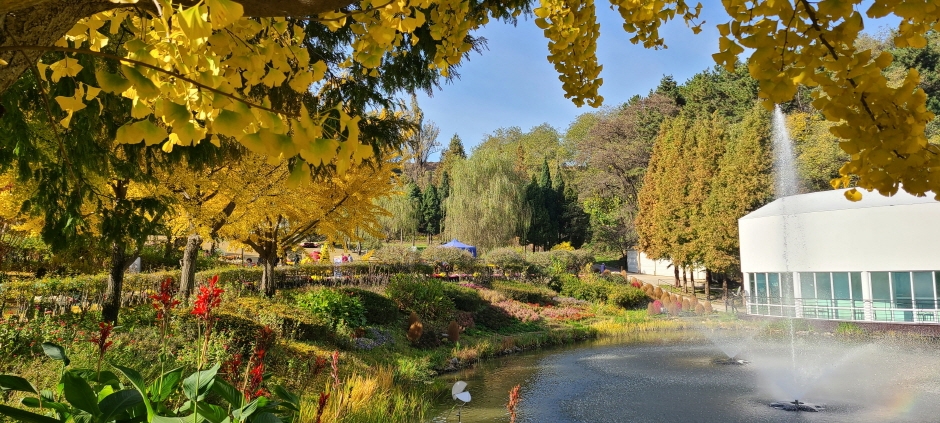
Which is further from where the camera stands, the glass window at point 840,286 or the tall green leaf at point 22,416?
the glass window at point 840,286

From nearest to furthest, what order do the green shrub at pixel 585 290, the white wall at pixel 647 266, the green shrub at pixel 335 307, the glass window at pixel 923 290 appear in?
the green shrub at pixel 335 307
the glass window at pixel 923 290
the green shrub at pixel 585 290
the white wall at pixel 647 266

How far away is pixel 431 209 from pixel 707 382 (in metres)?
34.5

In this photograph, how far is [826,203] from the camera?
15758mm

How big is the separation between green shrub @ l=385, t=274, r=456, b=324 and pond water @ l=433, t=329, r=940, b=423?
2759mm

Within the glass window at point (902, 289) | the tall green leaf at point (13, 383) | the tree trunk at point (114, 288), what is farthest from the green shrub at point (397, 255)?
the tall green leaf at point (13, 383)

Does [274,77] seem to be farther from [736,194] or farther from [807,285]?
[736,194]

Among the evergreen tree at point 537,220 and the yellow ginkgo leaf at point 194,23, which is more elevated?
the evergreen tree at point 537,220

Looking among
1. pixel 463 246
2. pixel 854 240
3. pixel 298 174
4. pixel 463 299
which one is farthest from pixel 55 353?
pixel 463 246

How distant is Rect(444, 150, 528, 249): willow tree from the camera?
2938cm

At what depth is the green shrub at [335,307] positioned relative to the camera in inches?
410

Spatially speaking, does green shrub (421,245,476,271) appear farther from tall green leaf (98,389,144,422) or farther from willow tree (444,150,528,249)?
tall green leaf (98,389,144,422)

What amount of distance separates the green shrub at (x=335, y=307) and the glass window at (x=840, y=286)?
13.1 meters

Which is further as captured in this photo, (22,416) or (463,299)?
(463,299)

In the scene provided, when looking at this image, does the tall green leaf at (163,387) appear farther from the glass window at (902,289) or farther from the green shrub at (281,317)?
the glass window at (902,289)
